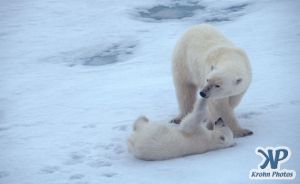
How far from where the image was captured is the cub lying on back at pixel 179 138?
4.70 m

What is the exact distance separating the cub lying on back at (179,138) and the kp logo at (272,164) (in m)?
0.38

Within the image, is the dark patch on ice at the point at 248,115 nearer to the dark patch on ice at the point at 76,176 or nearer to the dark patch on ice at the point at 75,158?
the dark patch on ice at the point at 75,158

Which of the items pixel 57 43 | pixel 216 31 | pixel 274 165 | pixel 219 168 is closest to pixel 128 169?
pixel 219 168

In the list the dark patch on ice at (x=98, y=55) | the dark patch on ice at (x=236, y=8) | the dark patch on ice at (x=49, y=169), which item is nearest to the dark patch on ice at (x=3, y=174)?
the dark patch on ice at (x=49, y=169)

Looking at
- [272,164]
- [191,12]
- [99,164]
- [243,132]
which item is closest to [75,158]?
[99,164]

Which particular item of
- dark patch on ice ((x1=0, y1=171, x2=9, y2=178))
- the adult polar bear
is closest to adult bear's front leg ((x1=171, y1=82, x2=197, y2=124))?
the adult polar bear

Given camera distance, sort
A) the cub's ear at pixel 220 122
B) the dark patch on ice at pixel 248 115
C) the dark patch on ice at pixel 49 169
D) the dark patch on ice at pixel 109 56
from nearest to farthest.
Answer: the dark patch on ice at pixel 49 169
the cub's ear at pixel 220 122
the dark patch on ice at pixel 248 115
the dark patch on ice at pixel 109 56

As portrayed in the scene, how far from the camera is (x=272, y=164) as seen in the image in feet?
14.3

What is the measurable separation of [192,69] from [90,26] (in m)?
4.45

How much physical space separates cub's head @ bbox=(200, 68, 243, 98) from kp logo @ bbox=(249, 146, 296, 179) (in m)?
0.56

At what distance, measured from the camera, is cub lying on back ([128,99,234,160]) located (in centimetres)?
470

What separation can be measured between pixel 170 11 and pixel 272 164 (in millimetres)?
6252

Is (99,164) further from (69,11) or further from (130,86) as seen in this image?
(69,11)

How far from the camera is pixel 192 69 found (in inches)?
218
